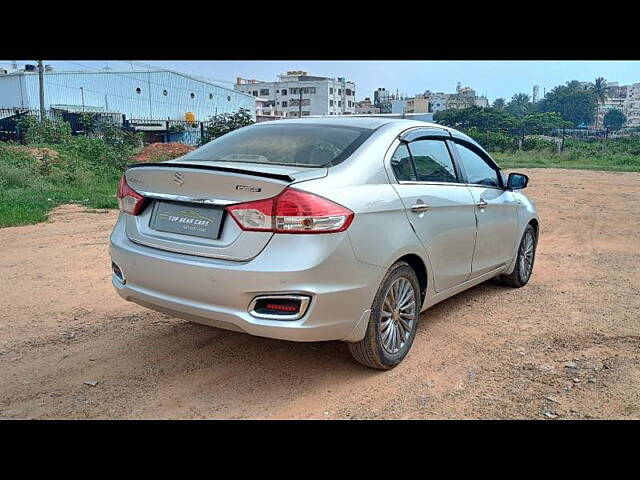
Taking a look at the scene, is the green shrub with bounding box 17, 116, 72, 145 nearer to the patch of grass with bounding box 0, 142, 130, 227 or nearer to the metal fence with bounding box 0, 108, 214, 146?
the metal fence with bounding box 0, 108, 214, 146

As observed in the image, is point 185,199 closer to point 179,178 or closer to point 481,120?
point 179,178

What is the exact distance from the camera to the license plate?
3.11 metres

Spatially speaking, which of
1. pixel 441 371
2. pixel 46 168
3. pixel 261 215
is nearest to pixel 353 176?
pixel 261 215

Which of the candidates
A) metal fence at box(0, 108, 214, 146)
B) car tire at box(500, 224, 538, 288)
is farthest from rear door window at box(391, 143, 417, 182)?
metal fence at box(0, 108, 214, 146)

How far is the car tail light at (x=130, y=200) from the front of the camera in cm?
347

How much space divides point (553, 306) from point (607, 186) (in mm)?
14199

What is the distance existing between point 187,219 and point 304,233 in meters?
0.74

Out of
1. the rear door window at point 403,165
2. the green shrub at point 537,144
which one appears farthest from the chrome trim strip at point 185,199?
the green shrub at point 537,144

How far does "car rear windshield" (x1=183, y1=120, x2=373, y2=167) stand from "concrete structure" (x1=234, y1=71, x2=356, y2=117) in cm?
7462

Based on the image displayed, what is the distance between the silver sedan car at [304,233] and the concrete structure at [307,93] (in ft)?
245

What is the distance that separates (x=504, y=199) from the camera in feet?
16.9

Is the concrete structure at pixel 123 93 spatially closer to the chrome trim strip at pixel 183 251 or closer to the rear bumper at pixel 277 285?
the chrome trim strip at pixel 183 251

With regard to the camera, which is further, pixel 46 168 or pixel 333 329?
pixel 46 168
